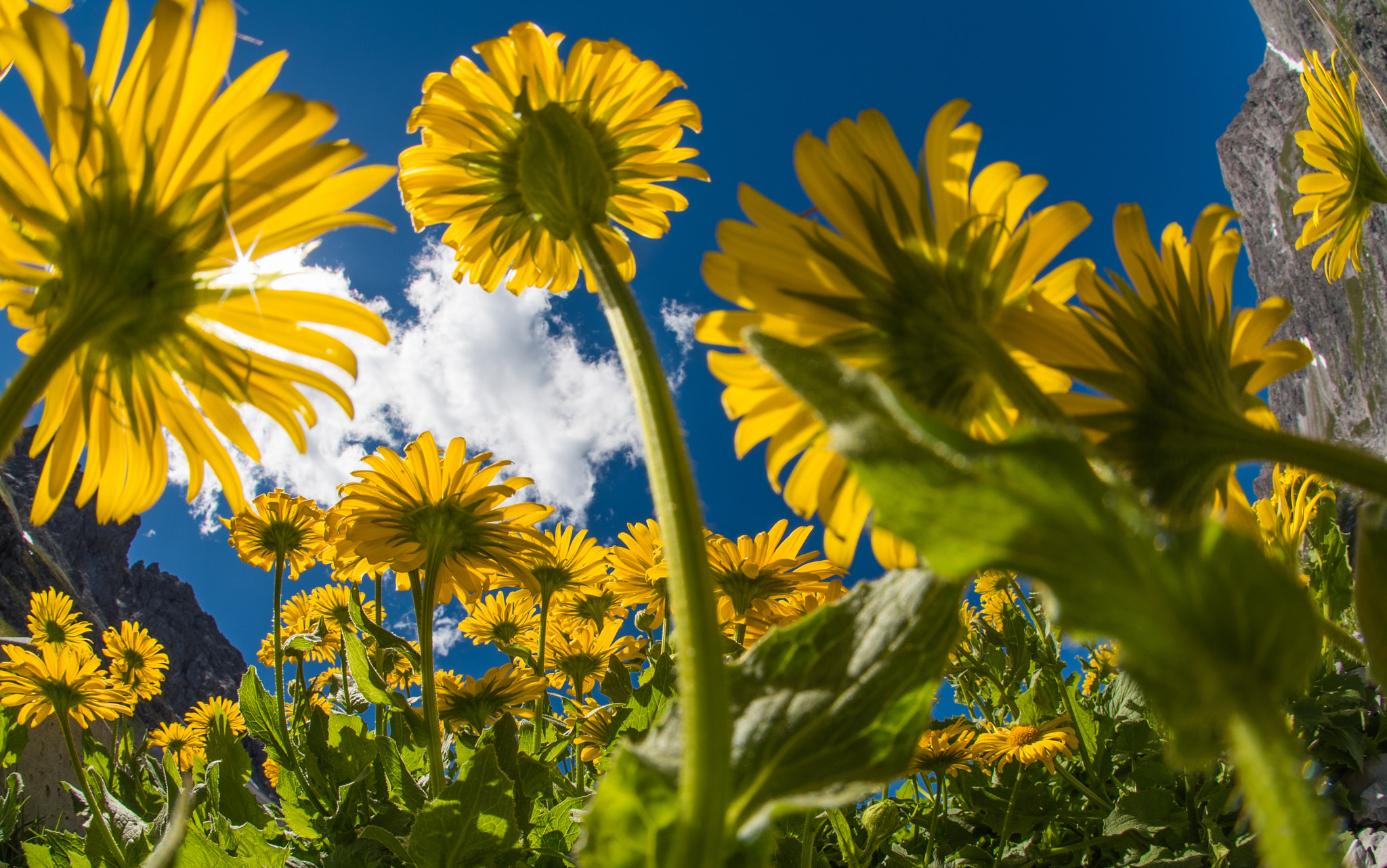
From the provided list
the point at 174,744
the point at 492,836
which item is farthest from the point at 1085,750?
the point at 174,744

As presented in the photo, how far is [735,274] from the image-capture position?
20.8 inches

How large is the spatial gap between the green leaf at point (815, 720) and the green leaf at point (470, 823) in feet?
2.25

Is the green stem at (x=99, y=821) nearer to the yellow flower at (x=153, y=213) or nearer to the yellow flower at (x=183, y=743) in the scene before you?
Answer: the yellow flower at (x=153, y=213)

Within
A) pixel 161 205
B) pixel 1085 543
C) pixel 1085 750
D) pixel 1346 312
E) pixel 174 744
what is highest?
pixel 1346 312

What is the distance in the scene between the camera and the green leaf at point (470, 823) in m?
1.05

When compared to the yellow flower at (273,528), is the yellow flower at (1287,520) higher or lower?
higher

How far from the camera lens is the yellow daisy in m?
2.07

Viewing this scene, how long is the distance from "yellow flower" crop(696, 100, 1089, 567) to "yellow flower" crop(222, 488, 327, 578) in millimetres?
2832

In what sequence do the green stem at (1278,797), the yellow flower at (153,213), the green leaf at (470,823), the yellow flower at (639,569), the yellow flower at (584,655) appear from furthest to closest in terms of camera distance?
the yellow flower at (584,655) → the yellow flower at (639,569) → the green leaf at (470,823) → the yellow flower at (153,213) → the green stem at (1278,797)

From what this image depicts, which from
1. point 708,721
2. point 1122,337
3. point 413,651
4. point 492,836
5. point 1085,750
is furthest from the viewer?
point 1085,750

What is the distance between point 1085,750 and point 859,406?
2183 millimetres

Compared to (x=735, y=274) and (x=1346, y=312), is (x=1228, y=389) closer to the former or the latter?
(x=735, y=274)

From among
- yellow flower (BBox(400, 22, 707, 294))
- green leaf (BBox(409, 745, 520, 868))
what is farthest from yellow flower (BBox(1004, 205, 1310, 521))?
green leaf (BBox(409, 745, 520, 868))

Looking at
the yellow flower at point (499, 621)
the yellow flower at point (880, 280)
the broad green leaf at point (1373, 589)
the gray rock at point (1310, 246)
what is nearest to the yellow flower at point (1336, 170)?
the gray rock at point (1310, 246)
